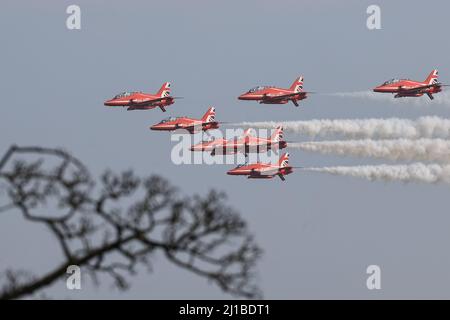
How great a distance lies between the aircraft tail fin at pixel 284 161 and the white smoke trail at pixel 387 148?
10.5 feet

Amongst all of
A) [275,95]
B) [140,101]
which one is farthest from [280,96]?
[140,101]

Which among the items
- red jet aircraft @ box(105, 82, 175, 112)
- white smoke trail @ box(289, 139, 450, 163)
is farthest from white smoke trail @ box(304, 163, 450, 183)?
red jet aircraft @ box(105, 82, 175, 112)

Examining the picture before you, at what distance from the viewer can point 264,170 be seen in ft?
585

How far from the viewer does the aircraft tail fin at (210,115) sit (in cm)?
18838

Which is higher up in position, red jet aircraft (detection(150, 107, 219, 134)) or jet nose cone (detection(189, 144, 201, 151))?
red jet aircraft (detection(150, 107, 219, 134))

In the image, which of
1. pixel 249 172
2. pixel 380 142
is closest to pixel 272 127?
pixel 249 172

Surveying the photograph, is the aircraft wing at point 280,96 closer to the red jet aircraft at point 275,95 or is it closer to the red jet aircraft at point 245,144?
the red jet aircraft at point 275,95

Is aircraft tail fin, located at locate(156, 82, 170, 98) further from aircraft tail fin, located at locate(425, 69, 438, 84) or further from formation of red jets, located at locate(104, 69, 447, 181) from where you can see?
aircraft tail fin, located at locate(425, 69, 438, 84)

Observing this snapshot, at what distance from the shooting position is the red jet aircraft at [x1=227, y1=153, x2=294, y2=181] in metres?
177

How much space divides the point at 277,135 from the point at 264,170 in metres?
7.06

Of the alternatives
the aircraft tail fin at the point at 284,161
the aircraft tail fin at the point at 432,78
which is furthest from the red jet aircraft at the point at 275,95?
the aircraft tail fin at the point at 432,78
